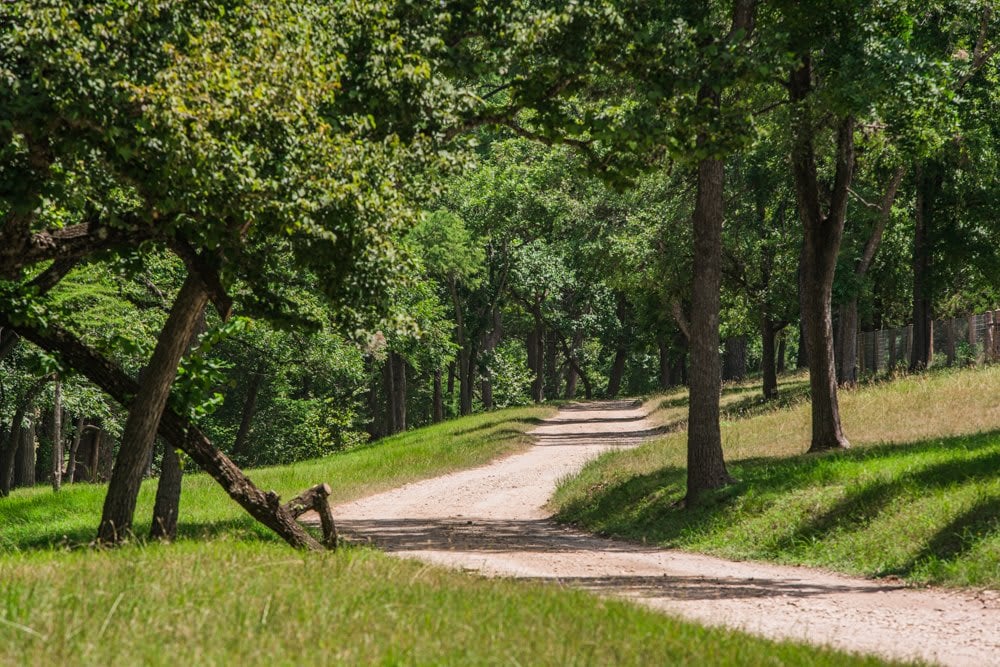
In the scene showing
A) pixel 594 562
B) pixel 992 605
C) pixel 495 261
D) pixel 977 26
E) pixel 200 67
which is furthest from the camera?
pixel 495 261

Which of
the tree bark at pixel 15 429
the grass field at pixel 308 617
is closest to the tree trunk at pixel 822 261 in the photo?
the grass field at pixel 308 617

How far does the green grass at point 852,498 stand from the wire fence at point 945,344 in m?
10.6

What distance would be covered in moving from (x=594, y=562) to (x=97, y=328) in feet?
51.7

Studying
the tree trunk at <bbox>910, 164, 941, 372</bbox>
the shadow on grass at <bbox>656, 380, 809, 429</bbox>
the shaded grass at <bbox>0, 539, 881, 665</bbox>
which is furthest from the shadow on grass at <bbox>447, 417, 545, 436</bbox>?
the shaded grass at <bbox>0, 539, 881, 665</bbox>

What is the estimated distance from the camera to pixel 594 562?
14008 millimetres

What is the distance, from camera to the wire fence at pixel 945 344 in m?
35.1

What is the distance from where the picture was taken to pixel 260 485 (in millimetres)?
25094

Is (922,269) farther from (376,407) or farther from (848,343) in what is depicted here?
(376,407)

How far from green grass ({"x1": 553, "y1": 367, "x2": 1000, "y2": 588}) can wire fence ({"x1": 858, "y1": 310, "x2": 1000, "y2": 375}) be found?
10608mm

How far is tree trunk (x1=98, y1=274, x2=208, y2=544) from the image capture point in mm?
10891

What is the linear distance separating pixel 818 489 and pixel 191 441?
9.17 metres

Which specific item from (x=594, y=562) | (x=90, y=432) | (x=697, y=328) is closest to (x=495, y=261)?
(x=90, y=432)

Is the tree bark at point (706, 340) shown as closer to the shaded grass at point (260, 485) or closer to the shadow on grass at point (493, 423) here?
the shaded grass at point (260, 485)

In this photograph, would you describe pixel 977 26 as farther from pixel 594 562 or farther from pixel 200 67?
pixel 200 67
